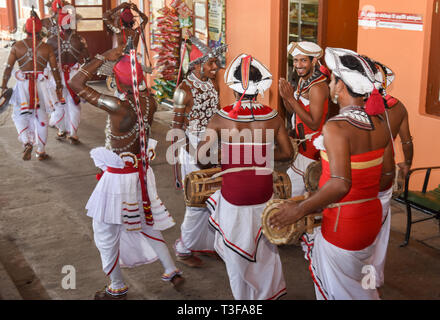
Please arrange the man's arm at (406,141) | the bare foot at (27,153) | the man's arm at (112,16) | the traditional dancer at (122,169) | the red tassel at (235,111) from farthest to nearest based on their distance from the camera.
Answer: the bare foot at (27,153) < the man's arm at (112,16) < the man's arm at (406,141) < the traditional dancer at (122,169) < the red tassel at (235,111)

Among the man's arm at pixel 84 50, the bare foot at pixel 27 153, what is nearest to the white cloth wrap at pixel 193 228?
the bare foot at pixel 27 153

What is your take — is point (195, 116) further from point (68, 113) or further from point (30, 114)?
point (68, 113)

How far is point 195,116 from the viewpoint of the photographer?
5695mm

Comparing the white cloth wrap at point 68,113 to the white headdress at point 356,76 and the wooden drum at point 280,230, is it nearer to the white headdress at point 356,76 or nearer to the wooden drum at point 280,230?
the wooden drum at point 280,230

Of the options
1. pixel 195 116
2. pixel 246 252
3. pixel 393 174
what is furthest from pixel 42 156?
pixel 393 174

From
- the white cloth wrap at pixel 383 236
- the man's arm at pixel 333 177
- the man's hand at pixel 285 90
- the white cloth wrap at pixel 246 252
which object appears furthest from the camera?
the man's hand at pixel 285 90

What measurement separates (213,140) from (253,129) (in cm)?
32

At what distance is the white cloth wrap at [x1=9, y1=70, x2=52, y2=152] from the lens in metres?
9.27

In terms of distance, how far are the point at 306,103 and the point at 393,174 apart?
4.72ft

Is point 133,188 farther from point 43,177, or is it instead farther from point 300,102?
point 43,177

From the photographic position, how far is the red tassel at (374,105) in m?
3.65

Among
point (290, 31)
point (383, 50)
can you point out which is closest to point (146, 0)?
point (290, 31)

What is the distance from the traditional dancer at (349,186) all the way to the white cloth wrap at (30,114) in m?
6.56
